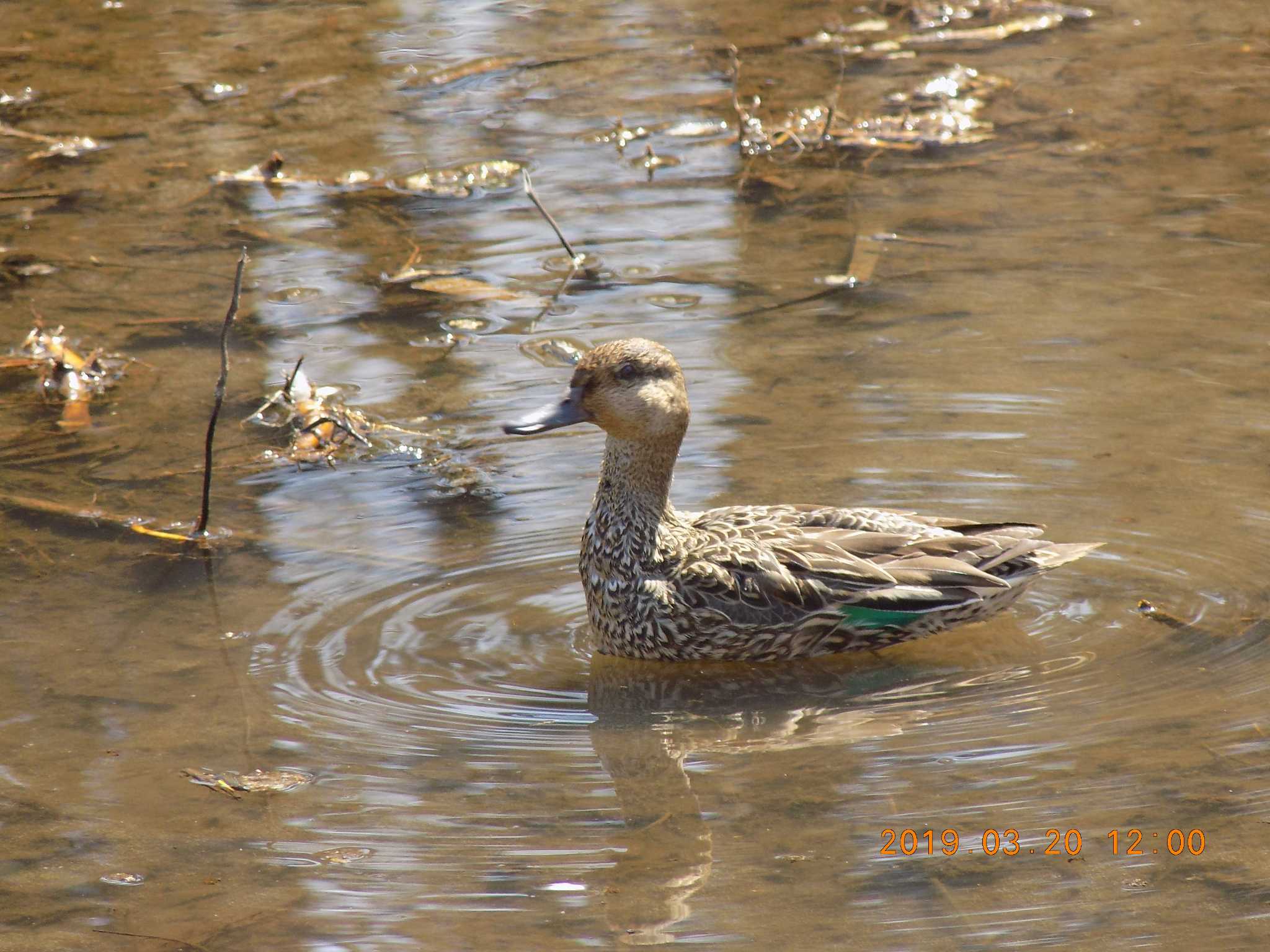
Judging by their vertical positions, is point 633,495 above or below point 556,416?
below

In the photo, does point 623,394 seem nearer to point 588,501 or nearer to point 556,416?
point 556,416

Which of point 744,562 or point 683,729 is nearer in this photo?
point 683,729

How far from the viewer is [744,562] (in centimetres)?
564

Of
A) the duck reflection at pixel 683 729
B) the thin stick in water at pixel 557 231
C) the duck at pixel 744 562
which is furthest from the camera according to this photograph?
the thin stick in water at pixel 557 231

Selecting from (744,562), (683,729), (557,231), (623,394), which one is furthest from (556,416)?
(557,231)

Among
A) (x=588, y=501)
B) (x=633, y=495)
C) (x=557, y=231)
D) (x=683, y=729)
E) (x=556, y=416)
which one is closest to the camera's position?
(x=683, y=729)

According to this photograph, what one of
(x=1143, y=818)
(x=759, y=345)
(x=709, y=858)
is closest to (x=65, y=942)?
(x=709, y=858)

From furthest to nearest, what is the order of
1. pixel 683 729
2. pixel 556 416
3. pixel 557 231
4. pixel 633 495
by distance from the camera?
pixel 557 231
pixel 633 495
pixel 556 416
pixel 683 729

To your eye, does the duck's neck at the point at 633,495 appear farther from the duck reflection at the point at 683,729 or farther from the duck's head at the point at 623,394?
the duck reflection at the point at 683,729

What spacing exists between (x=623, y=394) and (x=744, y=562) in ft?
2.47
